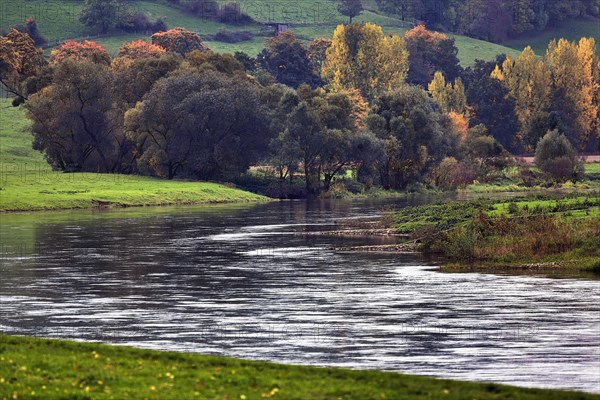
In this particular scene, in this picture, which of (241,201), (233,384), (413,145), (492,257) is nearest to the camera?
(233,384)

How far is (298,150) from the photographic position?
464ft

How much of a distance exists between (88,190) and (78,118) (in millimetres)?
18458

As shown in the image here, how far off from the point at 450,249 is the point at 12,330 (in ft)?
96.3

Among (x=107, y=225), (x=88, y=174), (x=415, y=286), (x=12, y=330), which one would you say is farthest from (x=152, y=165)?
(x=12, y=330)

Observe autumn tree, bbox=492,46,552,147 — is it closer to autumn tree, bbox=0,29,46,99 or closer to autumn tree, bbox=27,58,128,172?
autumn tree, bbox=27,58,128,172

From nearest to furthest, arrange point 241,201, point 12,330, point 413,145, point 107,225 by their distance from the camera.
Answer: point 12,330 → point 107,225 → point 241,201 → point 413,145

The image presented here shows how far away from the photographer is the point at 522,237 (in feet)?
203

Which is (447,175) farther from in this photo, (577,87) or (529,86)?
(577,87)

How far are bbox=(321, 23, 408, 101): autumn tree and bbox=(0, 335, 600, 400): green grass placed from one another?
165 meters

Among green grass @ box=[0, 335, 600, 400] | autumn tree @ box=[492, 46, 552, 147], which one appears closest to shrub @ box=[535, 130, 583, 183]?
autumn tree @ box=[492, 46, 552, 147]

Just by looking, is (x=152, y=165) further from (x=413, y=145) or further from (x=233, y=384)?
(x=233, y=384)

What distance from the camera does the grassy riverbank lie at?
193 feet

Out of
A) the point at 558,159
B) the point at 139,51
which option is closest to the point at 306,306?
the point at 558,159

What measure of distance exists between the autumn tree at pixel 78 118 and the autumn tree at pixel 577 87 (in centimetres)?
7741
